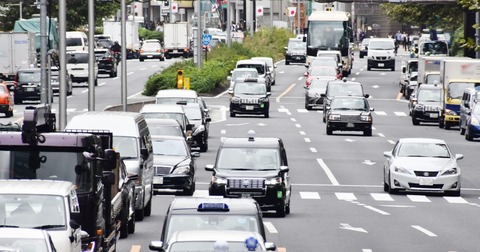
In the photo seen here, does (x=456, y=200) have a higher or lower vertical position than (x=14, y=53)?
lower

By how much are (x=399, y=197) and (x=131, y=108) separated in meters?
28.3

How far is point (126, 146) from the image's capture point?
27797 millimetres

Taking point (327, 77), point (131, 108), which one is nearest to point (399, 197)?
point (131, 108)

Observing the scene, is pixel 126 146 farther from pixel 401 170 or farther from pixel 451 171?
pixel 451 171

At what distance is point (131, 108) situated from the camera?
63031 millimetres

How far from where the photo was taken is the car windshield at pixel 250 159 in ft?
97.1

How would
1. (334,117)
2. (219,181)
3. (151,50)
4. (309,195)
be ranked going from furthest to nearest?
(151,50) → (334,117) → (309,195) → (219,181)

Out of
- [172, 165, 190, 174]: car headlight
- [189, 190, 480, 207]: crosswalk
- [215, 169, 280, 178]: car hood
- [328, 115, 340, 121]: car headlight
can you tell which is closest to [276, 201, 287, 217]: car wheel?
[215, 169, 280, 178]: car hood

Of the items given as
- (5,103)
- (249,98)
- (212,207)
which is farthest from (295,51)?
(212,207)

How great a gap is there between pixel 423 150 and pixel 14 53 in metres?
46.5

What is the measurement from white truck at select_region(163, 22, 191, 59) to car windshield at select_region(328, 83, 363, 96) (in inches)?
2091

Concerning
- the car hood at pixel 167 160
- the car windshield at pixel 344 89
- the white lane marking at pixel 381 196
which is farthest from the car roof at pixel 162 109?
the car windshield at pixel 344 89

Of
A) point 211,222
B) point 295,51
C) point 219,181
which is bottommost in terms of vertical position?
point 295,51

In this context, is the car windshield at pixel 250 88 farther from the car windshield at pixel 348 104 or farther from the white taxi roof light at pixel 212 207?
the white taxi roof light at pixel 212 207
